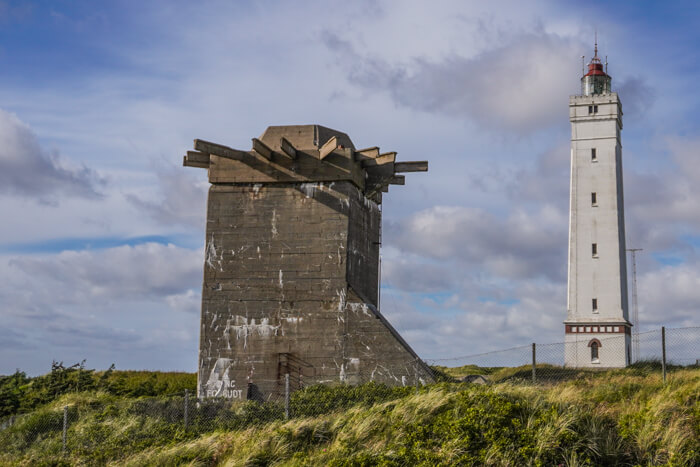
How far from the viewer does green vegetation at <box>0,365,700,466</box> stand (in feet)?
37.1

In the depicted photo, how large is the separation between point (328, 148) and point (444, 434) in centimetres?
1016

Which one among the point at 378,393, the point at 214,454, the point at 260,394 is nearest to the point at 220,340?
the point at 260,394

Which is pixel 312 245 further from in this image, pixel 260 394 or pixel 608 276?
pixel 608 276

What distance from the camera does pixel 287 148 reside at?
20.0 metres

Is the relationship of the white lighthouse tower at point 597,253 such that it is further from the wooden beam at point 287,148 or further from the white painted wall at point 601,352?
the wooden beam at point 287,148

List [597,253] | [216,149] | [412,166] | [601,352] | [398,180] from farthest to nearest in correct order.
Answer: [597,253]
[601,352]
[398,180]
[412,166]
[216,149]

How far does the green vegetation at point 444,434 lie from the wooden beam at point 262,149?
22.8 feet

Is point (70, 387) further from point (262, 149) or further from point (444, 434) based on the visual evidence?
point (444, 434)

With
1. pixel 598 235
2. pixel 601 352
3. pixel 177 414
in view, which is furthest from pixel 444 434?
pixel 598 235

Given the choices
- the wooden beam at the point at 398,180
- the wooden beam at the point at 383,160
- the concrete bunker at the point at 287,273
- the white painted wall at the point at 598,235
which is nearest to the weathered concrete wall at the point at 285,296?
the concrete bunker at the point at 287,273

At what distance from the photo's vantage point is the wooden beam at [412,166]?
21797mm

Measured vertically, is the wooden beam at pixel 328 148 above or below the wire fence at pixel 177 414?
above

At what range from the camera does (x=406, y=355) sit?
19.1m

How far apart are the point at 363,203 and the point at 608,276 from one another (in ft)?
76.6
